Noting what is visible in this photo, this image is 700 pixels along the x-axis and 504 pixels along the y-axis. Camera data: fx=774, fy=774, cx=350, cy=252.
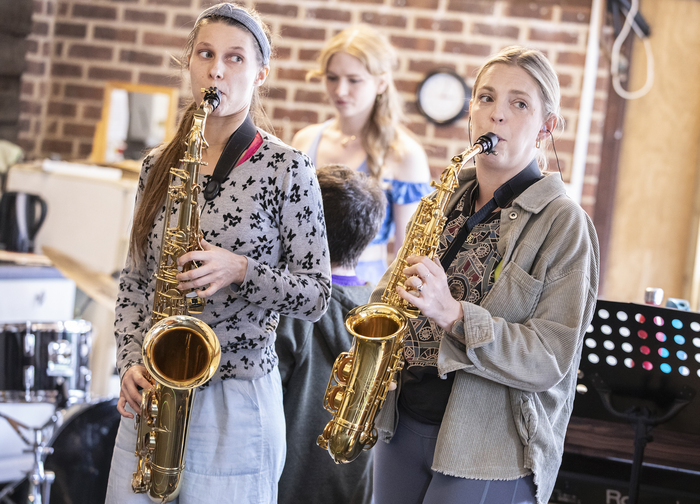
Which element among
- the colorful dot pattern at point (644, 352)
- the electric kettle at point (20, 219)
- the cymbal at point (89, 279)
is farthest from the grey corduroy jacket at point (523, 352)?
the electric kettle at point (20, 219)

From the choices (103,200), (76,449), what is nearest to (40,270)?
→ (103,200)

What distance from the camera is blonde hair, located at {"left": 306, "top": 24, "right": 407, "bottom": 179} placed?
2.70 meters

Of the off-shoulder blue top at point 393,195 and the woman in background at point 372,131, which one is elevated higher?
the woman in background at point 372,131

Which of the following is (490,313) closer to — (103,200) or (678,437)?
(678,437)

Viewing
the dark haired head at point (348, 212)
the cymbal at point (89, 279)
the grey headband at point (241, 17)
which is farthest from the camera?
the cymbal at point (89, 279)

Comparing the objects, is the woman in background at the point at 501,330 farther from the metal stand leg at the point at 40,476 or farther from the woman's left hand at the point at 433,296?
the metal stand leg at the point at 40,476

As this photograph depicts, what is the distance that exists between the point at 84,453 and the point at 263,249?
1448 millimetres

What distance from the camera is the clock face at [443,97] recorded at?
351cm

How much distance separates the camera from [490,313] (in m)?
1.39

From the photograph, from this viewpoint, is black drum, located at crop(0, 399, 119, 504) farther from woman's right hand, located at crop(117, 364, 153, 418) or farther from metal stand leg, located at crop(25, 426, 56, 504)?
woman's right hand, located at crop(117, 364, 153, 418)

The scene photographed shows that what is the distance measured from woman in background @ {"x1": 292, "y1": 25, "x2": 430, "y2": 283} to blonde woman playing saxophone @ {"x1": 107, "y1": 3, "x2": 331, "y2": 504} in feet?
3.57

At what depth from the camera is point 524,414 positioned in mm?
1371

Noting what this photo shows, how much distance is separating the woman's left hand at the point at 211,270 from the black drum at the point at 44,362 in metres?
1.47

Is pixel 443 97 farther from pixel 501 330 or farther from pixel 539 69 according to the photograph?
pixel 501 330
